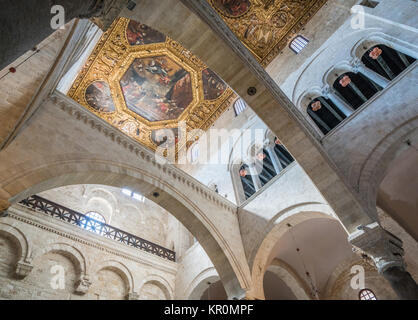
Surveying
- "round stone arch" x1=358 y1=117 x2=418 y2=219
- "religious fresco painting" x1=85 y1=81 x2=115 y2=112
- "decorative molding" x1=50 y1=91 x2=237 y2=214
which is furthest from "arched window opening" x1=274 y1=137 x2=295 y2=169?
"religious fresco painting" x1=85 y1=81 x2=115 y2=112

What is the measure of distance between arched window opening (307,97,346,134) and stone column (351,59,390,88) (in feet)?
4.18

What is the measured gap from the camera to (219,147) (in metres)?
13.1

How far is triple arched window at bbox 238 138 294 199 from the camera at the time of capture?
33.5ft

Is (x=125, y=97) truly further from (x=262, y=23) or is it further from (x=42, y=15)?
(x=42, y=15)

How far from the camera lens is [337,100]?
8883mm

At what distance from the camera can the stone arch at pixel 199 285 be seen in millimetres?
9695

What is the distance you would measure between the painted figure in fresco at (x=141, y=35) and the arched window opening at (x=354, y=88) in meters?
7.50

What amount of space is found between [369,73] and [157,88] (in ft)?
29.2

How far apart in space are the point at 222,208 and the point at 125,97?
25.6ft

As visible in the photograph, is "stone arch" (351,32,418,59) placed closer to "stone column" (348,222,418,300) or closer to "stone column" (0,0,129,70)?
"stone column" (348,222,418,300)

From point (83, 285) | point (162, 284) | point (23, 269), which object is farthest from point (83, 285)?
point (162, 284)

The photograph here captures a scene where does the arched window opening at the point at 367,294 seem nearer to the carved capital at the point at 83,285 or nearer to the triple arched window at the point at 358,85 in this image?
the triple arched window at the point at 358,85

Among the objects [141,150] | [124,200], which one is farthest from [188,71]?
[141,150]

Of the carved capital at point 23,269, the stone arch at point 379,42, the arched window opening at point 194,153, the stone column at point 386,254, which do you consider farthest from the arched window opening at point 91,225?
the stone arch at point 379,42
